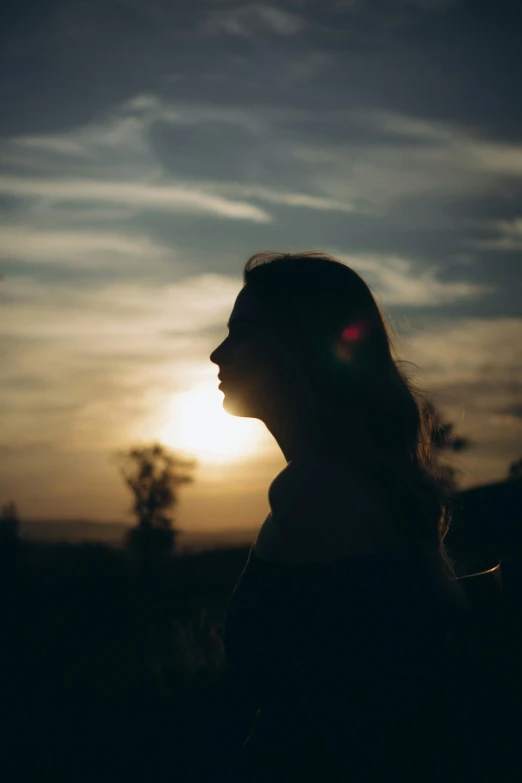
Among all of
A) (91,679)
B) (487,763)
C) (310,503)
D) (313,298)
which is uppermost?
(313,298)

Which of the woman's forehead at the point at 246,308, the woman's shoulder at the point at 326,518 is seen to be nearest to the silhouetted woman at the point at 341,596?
the woman's shoulder at the point at 326,518

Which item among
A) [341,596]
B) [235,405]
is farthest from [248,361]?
[341,596]

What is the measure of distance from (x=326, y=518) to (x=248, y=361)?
31.1 inches

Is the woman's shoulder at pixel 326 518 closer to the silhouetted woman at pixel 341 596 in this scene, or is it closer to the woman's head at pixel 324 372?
the silhouetted woman at pixel 341 596

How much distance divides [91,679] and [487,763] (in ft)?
14.9

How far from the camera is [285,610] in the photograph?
224 cm

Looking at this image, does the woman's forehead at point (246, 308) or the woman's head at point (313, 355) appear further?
the woman's forehead at point (246, 308)

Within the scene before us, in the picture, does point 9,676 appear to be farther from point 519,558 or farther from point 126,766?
point 519,558

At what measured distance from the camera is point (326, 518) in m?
2.20

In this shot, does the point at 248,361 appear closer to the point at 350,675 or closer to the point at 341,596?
the point at 341,596

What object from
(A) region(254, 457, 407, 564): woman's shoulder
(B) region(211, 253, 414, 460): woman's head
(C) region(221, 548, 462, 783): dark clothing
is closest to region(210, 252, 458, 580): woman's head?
(B) region(211, 253, 414, 460): woman's head

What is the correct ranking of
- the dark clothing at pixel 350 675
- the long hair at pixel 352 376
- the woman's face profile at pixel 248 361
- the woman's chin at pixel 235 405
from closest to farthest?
the dark clothing at pixel 350 675 → the long hair at pixel 352 376 → the woman's face profile at pixel 248 361 → the woman's chin at pixel 235 405

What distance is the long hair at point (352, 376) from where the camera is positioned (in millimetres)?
2389

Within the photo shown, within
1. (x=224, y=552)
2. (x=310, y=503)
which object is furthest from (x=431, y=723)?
(x=224, y=552)
